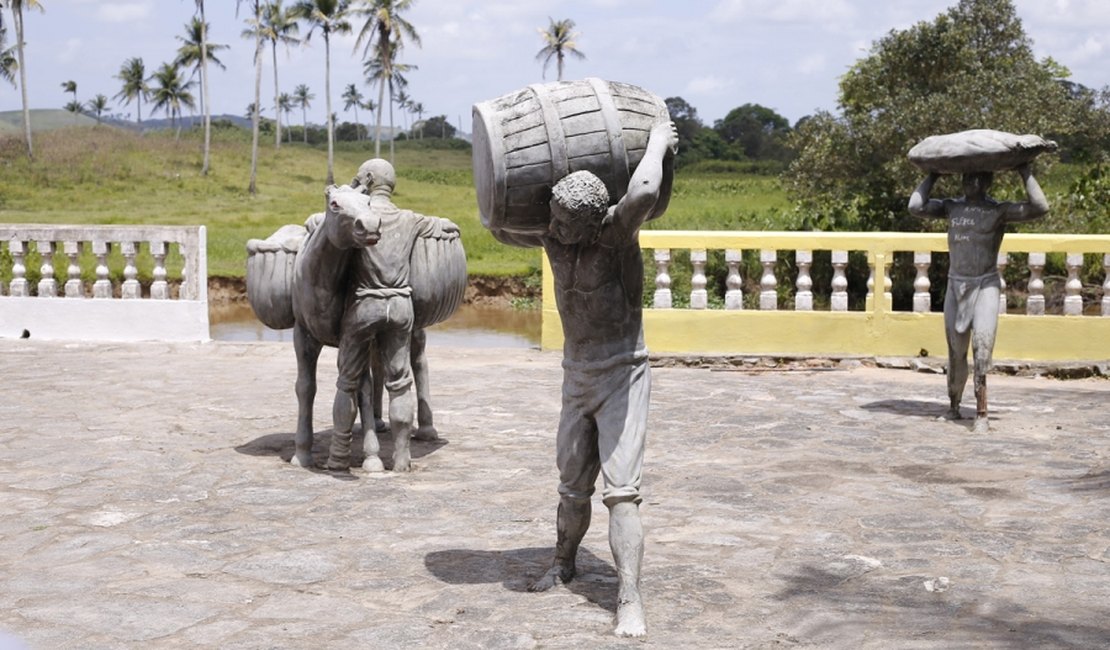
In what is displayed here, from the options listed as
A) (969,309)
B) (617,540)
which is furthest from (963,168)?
(617,540)

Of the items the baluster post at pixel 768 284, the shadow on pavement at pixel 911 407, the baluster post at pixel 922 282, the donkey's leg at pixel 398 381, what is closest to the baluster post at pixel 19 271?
the donkey's leg at pixel 398 381

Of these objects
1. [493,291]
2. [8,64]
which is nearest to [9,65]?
[8,64]

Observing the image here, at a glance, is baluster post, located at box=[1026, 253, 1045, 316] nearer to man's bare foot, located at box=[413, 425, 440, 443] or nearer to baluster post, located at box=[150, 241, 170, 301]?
man's bare foot, located at box=[413, 425, 440, 443]

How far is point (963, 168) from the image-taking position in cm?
836

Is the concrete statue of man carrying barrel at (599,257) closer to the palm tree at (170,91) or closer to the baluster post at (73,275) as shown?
the baluster post at (73,275)

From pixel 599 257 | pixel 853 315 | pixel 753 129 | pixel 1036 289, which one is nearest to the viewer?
pixel 599 257

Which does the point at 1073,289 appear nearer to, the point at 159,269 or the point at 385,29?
the point at 159,269

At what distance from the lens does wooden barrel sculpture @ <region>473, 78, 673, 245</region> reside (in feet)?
14.7

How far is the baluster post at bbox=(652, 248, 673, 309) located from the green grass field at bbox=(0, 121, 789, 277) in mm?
11319

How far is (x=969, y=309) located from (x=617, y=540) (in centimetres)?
470

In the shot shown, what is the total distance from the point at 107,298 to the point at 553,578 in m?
8.87

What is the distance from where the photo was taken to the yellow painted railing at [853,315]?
10828mm

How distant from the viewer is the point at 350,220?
638cm

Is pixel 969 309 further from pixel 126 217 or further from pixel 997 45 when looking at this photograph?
pixel 126 217
